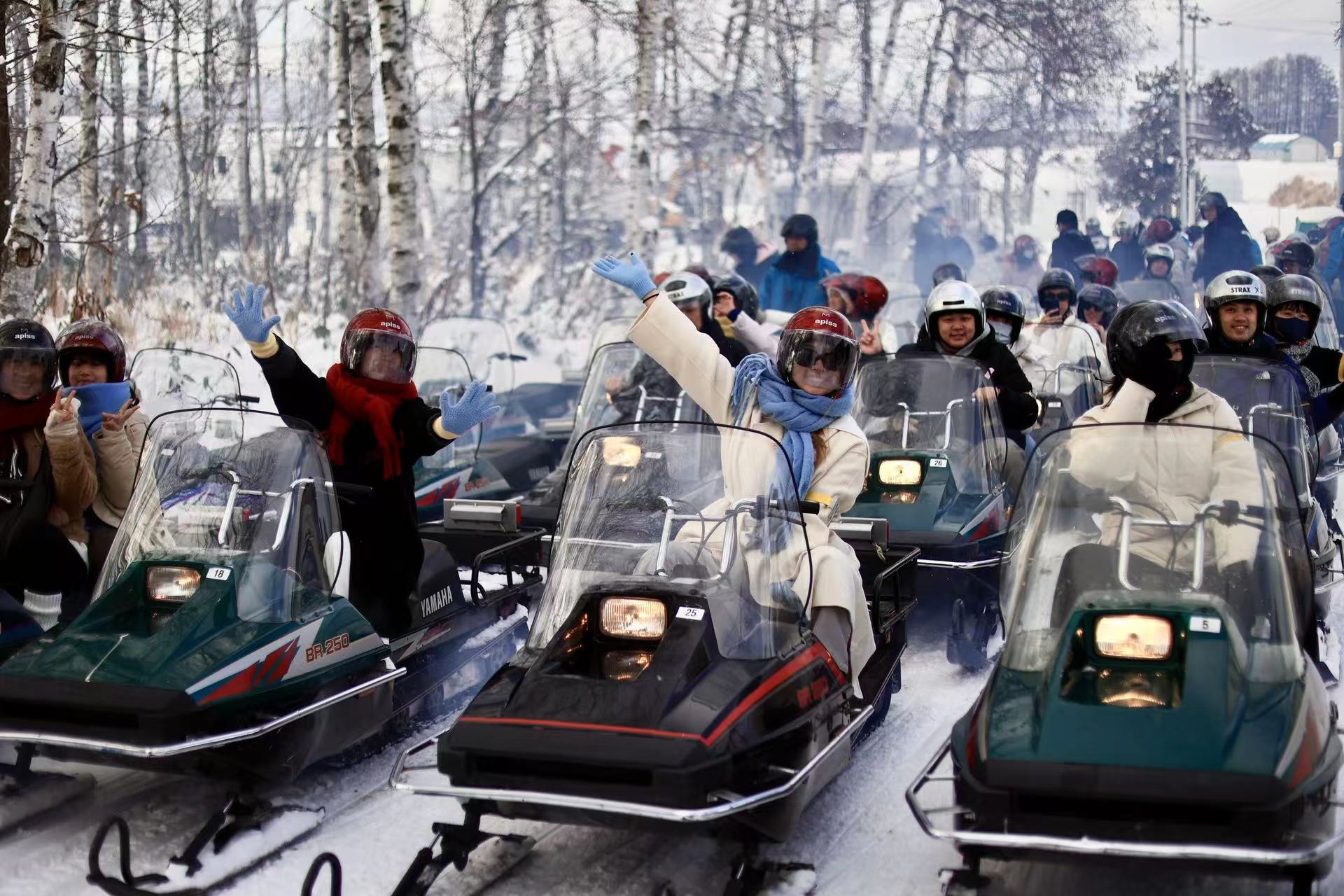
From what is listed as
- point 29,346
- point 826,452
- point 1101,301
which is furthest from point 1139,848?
point 1101,301

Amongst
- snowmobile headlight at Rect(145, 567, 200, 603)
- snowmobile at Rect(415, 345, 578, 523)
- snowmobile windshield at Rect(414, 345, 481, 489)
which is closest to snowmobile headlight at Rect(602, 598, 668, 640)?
snowmobile headlight at Rect(145, 567, 200, 603)

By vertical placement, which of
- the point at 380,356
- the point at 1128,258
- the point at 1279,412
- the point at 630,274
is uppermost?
the point at 1128,258

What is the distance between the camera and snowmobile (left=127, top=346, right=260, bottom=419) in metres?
7.86

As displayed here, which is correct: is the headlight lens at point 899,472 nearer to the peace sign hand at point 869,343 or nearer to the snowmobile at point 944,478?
the snowmobile at point 944,478

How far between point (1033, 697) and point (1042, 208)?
3042cm

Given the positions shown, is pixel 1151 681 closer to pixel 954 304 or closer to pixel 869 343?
pixel 954 304

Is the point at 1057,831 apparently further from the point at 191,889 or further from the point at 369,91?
the point at 369,91

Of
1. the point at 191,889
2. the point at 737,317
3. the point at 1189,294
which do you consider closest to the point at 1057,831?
the point at 191,889

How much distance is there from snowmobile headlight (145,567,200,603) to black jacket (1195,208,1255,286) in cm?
1358

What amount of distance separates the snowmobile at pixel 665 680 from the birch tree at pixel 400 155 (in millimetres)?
8745

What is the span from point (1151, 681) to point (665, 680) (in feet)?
4.42

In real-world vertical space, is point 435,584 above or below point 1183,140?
below

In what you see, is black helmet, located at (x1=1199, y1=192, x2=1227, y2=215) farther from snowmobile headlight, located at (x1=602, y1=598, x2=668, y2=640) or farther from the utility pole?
snowmobile headlight, located at (x1=602, y1=598, x2=668, y2=640)

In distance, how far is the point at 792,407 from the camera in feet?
18.7
